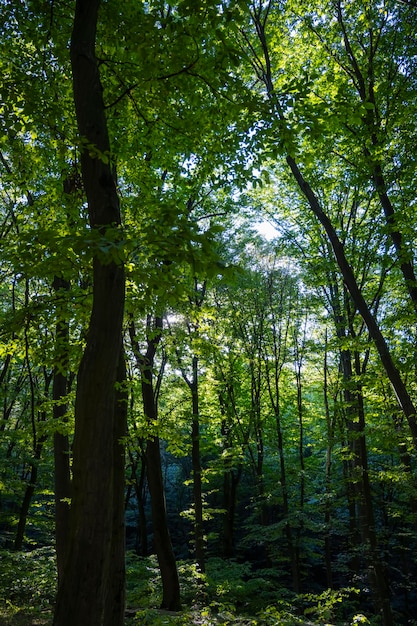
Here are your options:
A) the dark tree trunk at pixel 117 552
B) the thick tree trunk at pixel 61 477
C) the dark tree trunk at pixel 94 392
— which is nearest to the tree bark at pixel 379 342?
the dark tree trunk at pixel 94 392

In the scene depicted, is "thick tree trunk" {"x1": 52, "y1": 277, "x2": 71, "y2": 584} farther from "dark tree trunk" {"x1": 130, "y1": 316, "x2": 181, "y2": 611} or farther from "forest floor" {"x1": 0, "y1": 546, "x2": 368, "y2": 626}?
"dark tree trunk" {"x1": 130, "y1": 316, "x2": 181, "y2": 611}

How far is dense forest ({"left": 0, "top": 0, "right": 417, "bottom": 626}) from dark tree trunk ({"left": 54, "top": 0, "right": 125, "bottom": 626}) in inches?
0.6

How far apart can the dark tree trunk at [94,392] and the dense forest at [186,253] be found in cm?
2

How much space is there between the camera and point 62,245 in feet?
10.4

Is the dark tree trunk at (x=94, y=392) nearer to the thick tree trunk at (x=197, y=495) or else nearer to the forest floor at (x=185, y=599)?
the forest floor at (x=185, y=599)

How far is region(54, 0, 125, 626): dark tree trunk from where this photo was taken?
2.82 meters

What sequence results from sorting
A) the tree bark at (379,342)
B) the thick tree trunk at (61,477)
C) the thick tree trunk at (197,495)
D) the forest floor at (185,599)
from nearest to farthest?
the forest floor at (185,599) < the thick tree trunk at (61,477) < the tree bark at (379,342) < the thick tree trunk at (197,495)

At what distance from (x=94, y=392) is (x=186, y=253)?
4.04ft

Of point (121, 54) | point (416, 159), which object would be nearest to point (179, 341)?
point (121, 54)

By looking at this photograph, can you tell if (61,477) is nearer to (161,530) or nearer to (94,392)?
(161,530)

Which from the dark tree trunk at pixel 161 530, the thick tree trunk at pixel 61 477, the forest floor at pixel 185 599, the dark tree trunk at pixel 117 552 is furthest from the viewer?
the dark tree trunk at pixel 161 530

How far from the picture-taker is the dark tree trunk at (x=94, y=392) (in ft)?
9.26

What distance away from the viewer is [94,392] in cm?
318

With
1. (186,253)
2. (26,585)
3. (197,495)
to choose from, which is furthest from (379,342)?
(26,585)
